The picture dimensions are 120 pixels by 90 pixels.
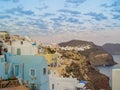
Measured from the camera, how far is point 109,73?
9.35 ft

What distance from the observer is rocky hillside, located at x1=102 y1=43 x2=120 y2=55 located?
2867 mm

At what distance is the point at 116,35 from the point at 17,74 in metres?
1.06

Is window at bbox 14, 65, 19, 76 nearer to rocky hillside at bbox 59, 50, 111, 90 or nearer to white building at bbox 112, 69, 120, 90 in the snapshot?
rocky hillside at bbox 59, 50, 111, 90

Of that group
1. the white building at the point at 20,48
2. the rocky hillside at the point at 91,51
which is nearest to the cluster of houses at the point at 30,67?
the white building at the point at 20,48

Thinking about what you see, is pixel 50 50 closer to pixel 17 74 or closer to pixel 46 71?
pixel 46 71

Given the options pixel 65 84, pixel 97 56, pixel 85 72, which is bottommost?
pixel 65 84

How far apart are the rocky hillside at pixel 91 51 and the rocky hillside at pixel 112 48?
0.12 ft

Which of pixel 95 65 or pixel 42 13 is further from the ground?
pixel 42 13

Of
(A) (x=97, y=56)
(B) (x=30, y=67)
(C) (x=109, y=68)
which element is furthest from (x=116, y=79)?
(B) (x=30, y=67)

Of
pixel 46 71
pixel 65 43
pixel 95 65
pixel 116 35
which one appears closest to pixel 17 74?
pixel 46 71

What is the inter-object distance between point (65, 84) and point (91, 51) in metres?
0.42

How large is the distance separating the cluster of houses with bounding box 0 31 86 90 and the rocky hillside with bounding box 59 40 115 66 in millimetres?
203

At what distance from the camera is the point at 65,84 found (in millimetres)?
2875

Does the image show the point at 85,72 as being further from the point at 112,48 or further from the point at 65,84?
the point at 112,48
